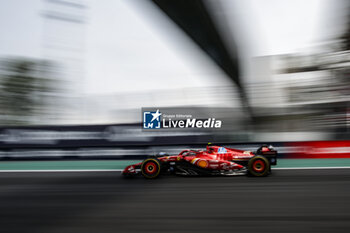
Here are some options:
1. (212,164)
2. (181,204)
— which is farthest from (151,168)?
(181,204)

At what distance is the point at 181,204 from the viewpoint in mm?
4160

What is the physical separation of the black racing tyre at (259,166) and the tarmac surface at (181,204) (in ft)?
0.56

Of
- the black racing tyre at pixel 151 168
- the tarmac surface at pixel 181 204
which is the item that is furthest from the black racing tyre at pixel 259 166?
the black racing tyre at pixel 151 168

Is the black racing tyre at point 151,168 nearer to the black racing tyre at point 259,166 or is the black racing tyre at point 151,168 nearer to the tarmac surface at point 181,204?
the tarmac surface at point 181,204

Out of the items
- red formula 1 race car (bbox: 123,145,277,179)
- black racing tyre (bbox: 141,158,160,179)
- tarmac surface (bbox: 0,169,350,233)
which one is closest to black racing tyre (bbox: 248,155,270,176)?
red formula 1 race car (bbox: 123,145,277,179)

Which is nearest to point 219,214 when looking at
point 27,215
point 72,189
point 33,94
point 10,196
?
point 27,215

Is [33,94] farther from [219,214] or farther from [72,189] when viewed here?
[219,214]

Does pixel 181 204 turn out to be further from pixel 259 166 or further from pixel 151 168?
pixel 259 166

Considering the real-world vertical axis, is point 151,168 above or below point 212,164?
below

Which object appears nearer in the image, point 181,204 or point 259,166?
point 181,204

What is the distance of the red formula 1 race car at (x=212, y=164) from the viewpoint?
6047mm

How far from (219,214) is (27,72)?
16838 millimetres

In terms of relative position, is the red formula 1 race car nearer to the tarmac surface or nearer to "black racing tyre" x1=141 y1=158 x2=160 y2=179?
"black racing tyre" x1=141 y1=158 x2=160 y2=179

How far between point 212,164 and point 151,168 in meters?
1.30
